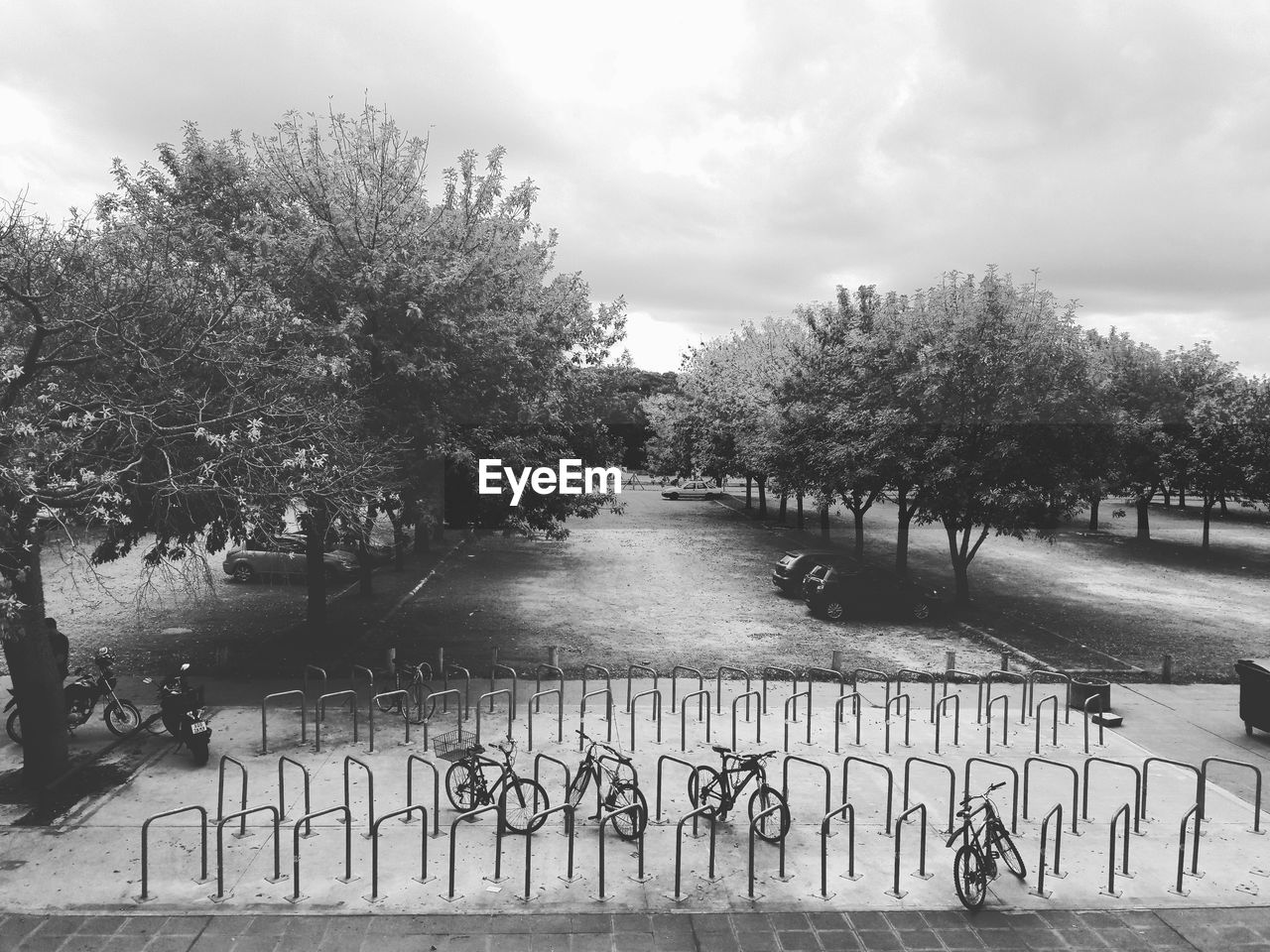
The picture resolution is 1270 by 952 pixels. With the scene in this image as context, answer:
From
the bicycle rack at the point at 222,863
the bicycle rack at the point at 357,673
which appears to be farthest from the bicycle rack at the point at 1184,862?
the bicycle rack at the point at 357,673

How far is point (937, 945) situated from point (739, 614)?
15.0m

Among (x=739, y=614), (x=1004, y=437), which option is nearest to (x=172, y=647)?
(x=739, y=614)

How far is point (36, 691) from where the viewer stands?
10266 millimetres

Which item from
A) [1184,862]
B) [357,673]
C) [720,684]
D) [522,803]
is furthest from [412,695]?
[1184,862]

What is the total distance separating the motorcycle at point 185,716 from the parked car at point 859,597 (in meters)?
14.6

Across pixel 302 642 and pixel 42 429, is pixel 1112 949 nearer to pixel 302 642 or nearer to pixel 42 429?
pixel 42 429

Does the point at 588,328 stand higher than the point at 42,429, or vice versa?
the point at 588,328

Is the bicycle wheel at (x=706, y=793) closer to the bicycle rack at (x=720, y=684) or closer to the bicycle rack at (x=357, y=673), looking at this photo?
the bicycle rack at (x=720, y=684)

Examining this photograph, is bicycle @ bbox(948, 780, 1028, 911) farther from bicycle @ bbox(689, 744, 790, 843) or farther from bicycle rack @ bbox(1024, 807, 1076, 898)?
bicycle @ bbox(689, 744, 790, 843)

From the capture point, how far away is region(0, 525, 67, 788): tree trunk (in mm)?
10094

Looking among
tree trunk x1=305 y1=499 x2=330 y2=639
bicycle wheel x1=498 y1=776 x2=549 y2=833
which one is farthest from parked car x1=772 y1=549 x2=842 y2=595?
bicycle wheel x1=498 y1=776 x2=549 y2=833

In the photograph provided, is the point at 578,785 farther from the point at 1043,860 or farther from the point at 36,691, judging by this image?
the point at 36,691

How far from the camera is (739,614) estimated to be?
22141 millimetres

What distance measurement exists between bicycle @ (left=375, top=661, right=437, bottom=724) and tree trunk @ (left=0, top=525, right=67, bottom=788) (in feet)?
13.2
